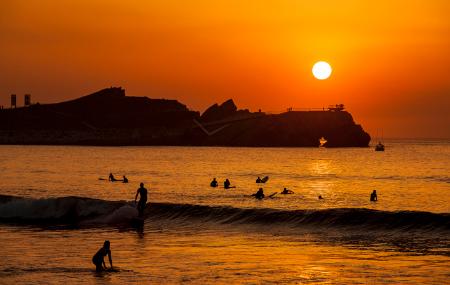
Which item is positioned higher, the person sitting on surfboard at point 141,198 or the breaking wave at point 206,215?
the person sitting on surfboard at point 141,198

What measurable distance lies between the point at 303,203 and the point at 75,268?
42229mm

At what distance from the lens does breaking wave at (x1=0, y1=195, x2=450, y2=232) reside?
48.1 meters

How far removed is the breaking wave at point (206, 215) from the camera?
1895 inches

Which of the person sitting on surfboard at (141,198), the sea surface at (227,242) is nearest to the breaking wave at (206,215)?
the sea surface at (227,242)

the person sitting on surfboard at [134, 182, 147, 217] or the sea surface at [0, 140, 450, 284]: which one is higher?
the person sitting on surfboard at [134, 182, 147, 217]

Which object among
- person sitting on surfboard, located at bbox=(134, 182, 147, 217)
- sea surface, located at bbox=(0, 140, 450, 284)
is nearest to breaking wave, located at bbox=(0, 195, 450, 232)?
sea surface, located at bbox=(0, 140, 450, 284)

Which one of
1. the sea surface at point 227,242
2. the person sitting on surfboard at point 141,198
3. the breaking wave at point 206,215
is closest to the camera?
the sea surface at point 227,242

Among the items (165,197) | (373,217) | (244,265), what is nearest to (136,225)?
(373,217)

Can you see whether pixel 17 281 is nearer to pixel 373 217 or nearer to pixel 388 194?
pixel 373 217

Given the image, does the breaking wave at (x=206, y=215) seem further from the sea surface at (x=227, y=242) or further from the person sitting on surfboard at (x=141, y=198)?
the person sitting on surfboard at (x=141, y=198)

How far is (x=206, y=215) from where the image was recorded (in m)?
54.9

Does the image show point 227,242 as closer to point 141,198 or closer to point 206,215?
point 141,198

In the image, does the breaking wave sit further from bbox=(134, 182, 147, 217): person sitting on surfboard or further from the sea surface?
bbox=(134, 182, 147, 217): person sitting on surfboard

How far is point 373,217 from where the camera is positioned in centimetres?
4912
